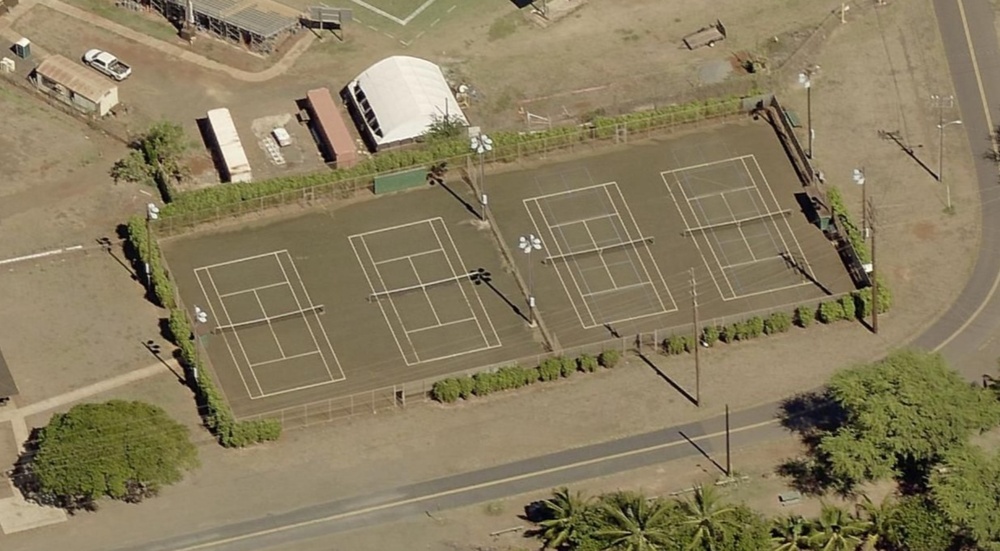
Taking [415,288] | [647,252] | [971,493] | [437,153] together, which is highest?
[437,153]

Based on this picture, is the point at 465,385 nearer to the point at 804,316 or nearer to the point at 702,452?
the point at 702,452

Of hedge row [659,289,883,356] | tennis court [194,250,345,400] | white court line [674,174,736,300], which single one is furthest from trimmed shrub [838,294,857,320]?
tennis court [194,250,345,400]

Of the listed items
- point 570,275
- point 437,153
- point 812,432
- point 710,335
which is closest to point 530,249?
point 570,275

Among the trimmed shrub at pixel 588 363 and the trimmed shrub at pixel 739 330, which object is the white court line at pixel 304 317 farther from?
the trimmed shrub at pixel 739 330

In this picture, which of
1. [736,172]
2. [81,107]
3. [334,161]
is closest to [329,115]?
[334,161]

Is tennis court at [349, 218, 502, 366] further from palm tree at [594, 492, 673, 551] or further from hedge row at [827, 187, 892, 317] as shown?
hedge row at [827, 187, 892, 317]

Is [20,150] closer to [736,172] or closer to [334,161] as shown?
[334,161]

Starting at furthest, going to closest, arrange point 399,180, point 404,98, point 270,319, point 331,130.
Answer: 1. point 404,98
2. point 331,130
3. point 399,180
4. point 270,319
